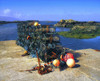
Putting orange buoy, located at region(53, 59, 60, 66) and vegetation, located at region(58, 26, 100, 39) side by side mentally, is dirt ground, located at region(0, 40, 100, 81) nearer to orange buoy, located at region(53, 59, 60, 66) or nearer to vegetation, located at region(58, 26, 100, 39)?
orange buoy, located at region(53, 59, 60, 66)

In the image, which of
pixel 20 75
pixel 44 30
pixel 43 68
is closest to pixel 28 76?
pixel 20 75

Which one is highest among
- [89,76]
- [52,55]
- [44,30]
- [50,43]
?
[44,30]

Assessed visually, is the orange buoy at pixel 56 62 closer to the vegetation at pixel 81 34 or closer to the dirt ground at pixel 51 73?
the dirt ground at pixel 51 73

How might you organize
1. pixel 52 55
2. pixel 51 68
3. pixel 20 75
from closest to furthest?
pixel 20 75
pixel 51 68
pixel 52 55

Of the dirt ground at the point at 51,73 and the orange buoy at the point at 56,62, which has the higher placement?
the orange buoy at the point at 56,62

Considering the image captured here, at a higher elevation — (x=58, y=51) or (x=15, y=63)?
(x=58, y=51)

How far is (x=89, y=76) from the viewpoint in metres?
8.58

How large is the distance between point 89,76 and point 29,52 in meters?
7.46

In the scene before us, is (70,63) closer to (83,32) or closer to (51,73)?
(51,73)

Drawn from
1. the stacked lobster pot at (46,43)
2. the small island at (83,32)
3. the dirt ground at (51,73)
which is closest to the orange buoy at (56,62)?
the dirt ground at (51,73)

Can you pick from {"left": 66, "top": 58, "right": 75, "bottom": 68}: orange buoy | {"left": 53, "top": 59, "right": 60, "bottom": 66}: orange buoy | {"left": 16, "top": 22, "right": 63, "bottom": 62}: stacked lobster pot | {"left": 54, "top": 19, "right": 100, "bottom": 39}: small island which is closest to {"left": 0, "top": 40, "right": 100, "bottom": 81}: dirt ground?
{"left": 66, "top": 58, "right": 75, "bottom": 68}: orange buoy

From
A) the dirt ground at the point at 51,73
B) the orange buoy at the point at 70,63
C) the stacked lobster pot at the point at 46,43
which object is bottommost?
the dirt ground at the point at 51,73

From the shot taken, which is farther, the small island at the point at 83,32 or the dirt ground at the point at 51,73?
the small island at the point at 83,32

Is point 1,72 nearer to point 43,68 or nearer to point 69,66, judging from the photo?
point 43,68
